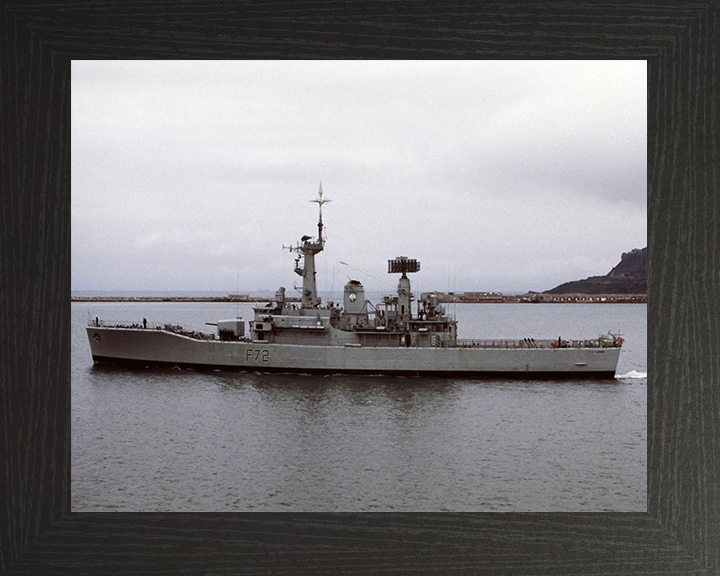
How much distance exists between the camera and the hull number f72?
11688 mm

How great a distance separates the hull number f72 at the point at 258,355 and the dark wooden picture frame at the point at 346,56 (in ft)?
34.1

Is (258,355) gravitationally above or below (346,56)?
below

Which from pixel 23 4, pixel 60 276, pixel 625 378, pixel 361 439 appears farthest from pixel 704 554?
pixel 625 378

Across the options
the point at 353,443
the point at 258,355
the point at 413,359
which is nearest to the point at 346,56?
the point at 353,443

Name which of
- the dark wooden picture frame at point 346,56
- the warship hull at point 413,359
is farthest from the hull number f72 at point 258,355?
the dark wooden picture frame at point 346,56

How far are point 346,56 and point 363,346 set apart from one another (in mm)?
10366

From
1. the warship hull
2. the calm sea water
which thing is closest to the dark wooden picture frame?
the calm sea water

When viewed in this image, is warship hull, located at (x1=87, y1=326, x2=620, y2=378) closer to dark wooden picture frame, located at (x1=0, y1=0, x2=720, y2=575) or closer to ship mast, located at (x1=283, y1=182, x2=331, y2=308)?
ship mast, located at (x1=283, y1=182, x2=331, y2=308)

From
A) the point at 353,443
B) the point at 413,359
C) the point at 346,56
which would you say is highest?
the point at 346,56

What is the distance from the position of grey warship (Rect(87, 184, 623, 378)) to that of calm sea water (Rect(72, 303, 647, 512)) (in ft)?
0.92

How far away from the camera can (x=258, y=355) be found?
1173 centimetres

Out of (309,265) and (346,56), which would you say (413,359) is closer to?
(309,265)

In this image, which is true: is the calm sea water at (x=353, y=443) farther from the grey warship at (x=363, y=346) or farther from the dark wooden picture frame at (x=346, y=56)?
the dark wooden picture frame at (x=346, y=56)

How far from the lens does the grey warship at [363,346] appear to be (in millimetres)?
11438
